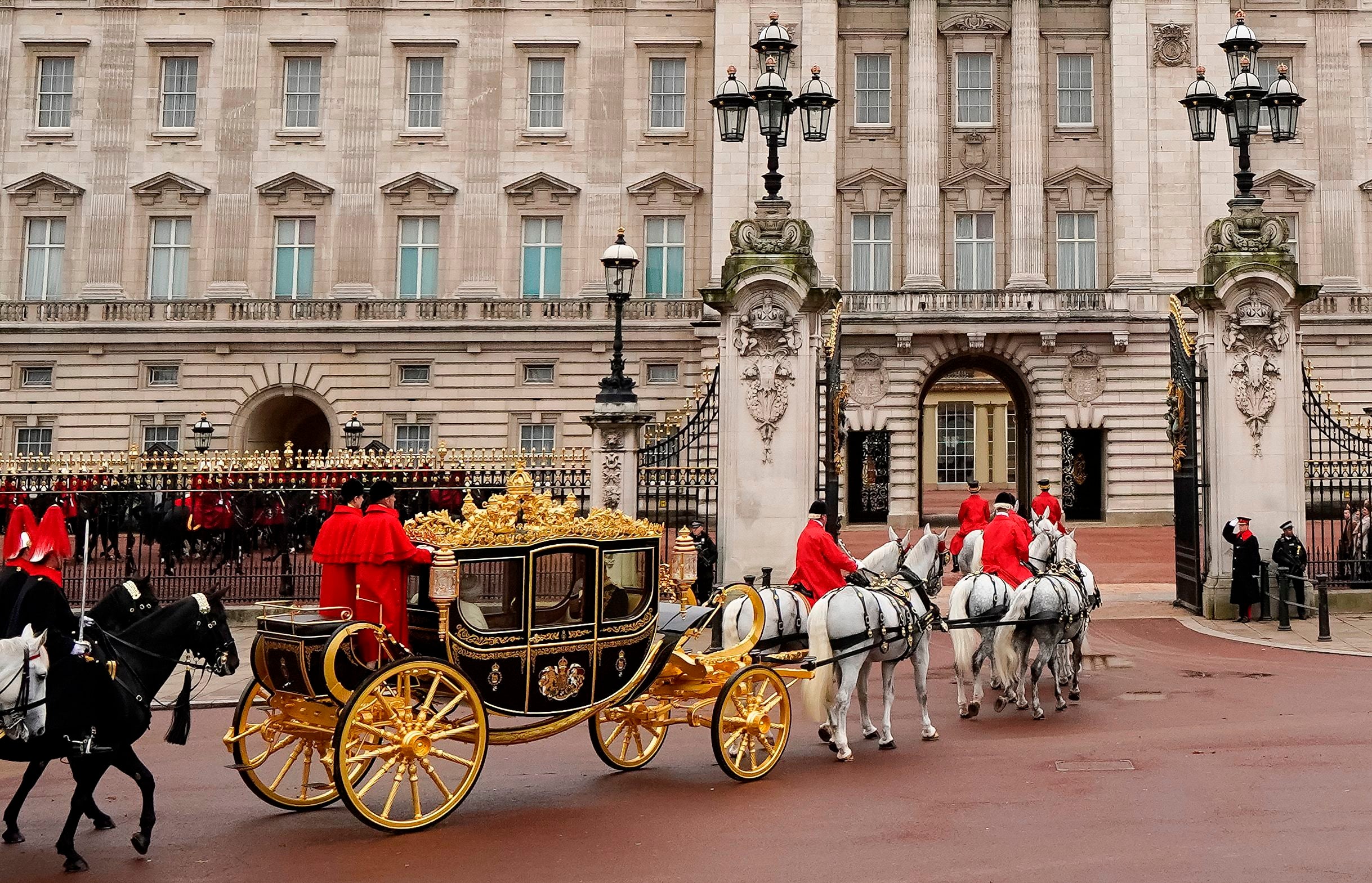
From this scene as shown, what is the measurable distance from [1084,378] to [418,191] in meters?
21.2

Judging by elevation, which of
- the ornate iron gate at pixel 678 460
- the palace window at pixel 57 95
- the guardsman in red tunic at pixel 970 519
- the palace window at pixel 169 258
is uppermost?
the palace window at pixel 57 95

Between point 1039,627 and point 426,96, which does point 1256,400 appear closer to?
point 1039,627

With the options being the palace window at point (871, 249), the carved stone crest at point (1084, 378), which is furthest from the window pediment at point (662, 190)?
the carved stone crest at point (1084, 378)

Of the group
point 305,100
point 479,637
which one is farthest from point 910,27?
point 479,637

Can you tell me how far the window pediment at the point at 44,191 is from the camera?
3938 cm

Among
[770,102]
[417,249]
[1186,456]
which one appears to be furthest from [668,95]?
[1186,456]

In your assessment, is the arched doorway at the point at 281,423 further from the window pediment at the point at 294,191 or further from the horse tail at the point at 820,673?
the horse tail at the point at 820,673

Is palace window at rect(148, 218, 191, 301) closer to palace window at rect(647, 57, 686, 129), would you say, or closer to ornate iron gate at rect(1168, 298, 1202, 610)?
palace window at rect(647, 57, 686, 129)

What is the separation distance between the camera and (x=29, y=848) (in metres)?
7.71

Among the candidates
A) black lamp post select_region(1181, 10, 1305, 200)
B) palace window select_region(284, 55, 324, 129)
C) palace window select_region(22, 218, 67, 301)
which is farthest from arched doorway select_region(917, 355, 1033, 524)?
black lamp post select_region(1181, 10, 1305, 200)

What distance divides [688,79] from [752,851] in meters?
35.2

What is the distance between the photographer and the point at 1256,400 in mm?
17375

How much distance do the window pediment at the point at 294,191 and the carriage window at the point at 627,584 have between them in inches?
1306

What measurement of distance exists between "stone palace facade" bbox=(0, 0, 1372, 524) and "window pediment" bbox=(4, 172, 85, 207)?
88 mm
